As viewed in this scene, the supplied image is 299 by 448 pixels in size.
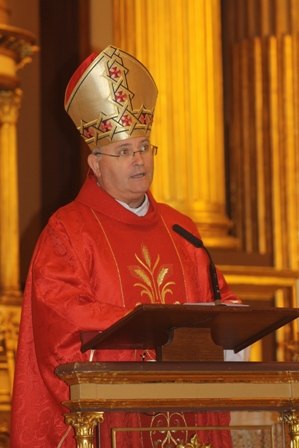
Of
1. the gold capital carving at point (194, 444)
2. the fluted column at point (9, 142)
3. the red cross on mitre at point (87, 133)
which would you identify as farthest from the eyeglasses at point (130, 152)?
the fluted column at point (9, 142)

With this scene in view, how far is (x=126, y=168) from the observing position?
186 inches

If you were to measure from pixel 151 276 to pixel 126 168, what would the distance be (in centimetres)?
38

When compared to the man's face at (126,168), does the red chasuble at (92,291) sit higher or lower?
lower

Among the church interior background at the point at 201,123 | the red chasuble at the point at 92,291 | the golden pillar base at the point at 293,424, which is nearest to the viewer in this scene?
the golden pillar base at the point at 293,424

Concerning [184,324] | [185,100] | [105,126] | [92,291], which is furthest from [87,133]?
[185,100]

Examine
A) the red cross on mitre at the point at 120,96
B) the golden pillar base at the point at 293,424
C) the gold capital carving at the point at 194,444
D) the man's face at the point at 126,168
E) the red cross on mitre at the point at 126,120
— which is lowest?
the gold capital carving at the point at 194,444

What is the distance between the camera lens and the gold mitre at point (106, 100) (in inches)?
188

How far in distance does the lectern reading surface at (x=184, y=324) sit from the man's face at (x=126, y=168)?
60 centimetres

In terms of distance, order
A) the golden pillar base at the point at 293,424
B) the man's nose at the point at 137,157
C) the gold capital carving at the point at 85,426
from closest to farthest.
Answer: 1. the gold capital carving at the point at 85,426
2. the golden pillar base at the point at 293,424
3. the man's nose at the point at 137,157

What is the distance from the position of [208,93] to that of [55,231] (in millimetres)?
3100

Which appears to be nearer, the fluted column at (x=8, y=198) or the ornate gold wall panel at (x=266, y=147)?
the fluted column at (x=8, y=198)

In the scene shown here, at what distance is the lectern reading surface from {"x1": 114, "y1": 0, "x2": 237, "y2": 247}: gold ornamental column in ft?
10.2

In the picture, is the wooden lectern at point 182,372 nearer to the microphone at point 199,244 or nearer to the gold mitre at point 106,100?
the microphone at point 199,244

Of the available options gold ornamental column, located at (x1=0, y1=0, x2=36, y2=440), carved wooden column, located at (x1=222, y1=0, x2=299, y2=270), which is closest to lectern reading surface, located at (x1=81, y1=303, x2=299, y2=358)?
gold ornamental column, located at (x1=0, y1=0, x2=36, y2=440)
